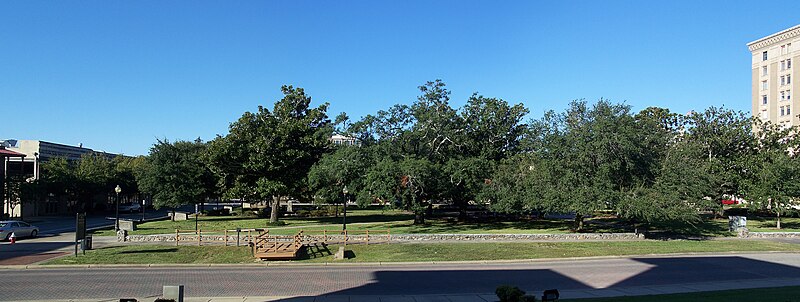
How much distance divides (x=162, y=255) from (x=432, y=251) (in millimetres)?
13482

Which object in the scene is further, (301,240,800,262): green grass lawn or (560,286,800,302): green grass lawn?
(301,240,800,262): green grass lawn

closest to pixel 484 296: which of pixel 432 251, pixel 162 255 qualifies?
pixel 432 251

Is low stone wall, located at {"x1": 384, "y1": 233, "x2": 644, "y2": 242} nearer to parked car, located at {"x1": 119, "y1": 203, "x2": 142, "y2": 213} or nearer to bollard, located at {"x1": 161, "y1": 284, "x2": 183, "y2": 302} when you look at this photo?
bollard, located at {"x1": 161, "y1": 284, "x2": 183, "y2": 302}

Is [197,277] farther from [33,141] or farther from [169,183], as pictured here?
[33,141]

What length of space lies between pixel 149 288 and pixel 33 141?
A: 226 ft

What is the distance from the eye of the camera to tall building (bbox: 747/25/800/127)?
89.9m

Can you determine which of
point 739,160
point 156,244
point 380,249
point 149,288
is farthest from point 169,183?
point 739,160

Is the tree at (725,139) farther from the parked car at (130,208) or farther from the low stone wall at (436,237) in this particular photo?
the parked car at (130,208)

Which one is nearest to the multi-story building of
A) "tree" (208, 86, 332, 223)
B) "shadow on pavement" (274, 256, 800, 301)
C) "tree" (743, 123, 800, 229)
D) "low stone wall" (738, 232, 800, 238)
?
"tree" (208, 86, 332, 223)

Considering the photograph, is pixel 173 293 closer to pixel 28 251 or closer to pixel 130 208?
pixel 28 251

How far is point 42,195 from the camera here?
60.8 metres

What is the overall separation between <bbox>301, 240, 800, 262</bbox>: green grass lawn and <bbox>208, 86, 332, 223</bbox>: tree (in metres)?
19.7

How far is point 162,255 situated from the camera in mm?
25469

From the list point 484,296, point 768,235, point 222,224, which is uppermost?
point 484,296
